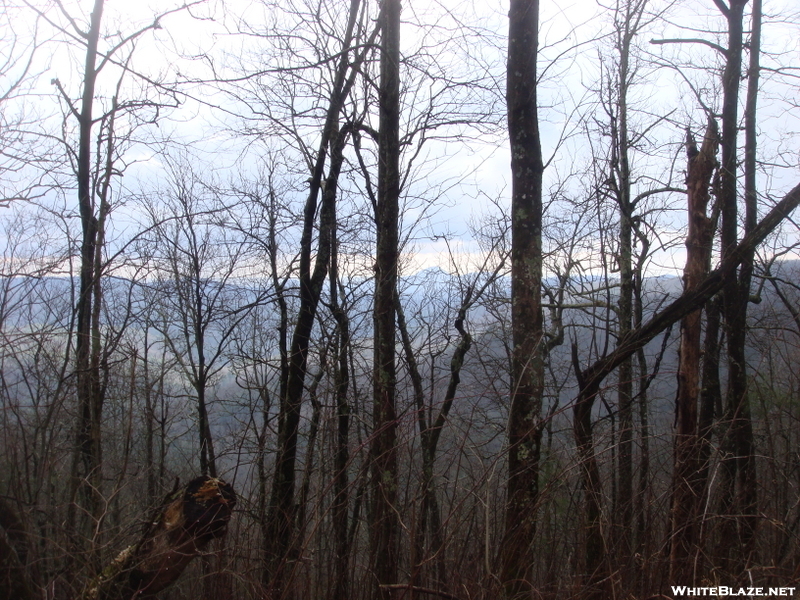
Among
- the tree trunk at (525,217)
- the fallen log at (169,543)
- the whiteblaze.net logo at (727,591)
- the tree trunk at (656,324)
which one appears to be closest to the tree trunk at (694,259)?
the tree trunk at (656,324)

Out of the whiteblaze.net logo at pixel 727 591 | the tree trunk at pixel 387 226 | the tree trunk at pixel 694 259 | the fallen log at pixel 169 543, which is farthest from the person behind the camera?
the tree trunk at pixel 387 226

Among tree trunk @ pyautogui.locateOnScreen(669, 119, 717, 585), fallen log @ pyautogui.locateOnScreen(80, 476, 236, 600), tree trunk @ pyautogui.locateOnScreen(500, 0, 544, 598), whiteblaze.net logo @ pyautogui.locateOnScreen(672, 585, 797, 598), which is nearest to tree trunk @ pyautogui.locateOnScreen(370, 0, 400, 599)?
tree trunk @ pyautogui.locateOnScreen(500, 0, 544, 598)

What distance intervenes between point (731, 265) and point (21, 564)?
521 centimetres

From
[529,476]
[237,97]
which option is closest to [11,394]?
[529,476]

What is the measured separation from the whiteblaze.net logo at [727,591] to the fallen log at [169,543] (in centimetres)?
278

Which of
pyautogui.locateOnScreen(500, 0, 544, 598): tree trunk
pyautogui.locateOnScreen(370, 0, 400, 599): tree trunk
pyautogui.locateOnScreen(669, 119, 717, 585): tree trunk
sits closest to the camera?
pyautogui.locateOnScreen(500, 0, 544, 598): tree trunk

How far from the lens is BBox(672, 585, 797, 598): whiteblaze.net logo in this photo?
2804 mm

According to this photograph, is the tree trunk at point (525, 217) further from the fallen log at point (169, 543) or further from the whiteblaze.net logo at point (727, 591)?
Result: the fallen log at point (169, 543)

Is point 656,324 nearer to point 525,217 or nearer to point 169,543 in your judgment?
point 525,217

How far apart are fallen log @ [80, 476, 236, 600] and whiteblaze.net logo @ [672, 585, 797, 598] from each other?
2.78 meters

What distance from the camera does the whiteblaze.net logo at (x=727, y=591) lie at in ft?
9.20

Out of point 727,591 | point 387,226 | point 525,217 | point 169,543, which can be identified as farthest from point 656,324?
point 169,543

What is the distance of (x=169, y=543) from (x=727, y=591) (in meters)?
3.24

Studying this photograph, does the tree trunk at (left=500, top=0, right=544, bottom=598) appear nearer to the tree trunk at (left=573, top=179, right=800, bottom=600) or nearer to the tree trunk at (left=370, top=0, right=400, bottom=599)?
the tree trunk at (left=573, top=179, right=800, bottom=600)
